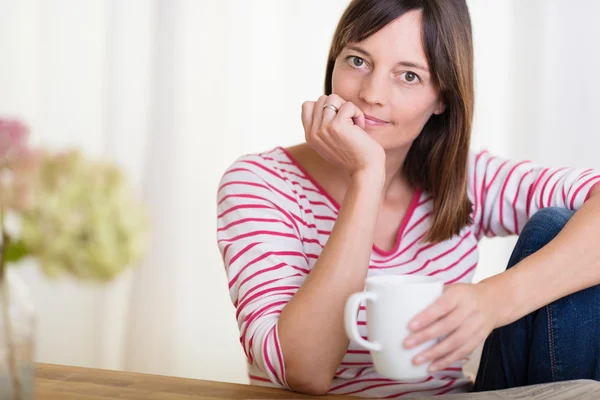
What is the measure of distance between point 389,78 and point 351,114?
12 cm

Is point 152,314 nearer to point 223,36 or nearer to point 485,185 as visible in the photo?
point 223,36

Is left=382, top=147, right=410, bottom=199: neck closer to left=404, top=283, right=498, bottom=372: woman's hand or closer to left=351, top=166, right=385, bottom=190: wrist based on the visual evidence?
left=351, top=166, right=385, bottom=190: wrist

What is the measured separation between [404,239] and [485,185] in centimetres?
22

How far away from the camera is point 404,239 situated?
1.41m

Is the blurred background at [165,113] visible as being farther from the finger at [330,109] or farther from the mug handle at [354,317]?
the mug handle at [354,317]

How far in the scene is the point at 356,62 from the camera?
1.32 m

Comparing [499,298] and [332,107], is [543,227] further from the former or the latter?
[332,107]

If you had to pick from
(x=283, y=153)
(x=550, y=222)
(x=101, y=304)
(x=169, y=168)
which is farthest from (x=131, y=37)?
(x=550, y=222)

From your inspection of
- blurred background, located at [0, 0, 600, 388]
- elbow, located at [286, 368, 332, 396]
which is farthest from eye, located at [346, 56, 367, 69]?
blurred background, located at [0, 0, 600, 388]

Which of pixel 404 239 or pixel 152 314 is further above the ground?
pixel 404 239

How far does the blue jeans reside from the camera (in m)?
1.14

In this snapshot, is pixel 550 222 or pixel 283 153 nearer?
pixel 550 222

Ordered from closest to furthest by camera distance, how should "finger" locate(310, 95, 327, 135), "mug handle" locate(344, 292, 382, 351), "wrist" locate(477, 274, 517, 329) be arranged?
"mug handle" locate(344, 292, 382, 351) < "wrist" locate(477, 274, 517, 329) < "finger" locate(310, 95, 327, 135)

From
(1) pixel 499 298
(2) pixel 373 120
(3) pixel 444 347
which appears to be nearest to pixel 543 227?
(1) pixel 499 298
